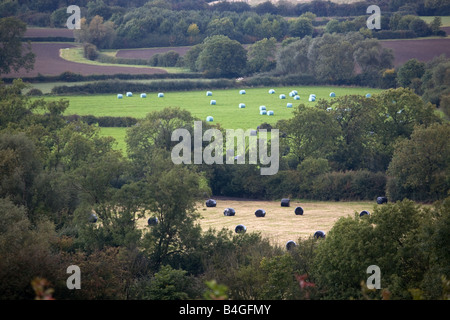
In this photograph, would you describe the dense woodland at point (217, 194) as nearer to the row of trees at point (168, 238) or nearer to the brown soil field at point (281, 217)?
the row of trees at point (168, 238)

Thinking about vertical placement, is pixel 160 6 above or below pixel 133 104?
above

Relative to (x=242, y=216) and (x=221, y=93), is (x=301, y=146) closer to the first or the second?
(x=242, y=216)

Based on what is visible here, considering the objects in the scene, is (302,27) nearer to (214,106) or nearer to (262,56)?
(262,56)

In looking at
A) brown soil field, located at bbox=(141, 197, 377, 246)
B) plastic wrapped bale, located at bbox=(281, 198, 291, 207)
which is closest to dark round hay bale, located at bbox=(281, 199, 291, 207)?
plastic wrapped bale, located at bbox=(281, 198, 291, 207)

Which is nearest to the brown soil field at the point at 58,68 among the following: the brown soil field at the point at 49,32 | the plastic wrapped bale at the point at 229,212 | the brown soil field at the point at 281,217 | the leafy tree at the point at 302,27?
the brown soil field at the point at 49,32

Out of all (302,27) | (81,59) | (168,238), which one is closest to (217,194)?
(168,238)
